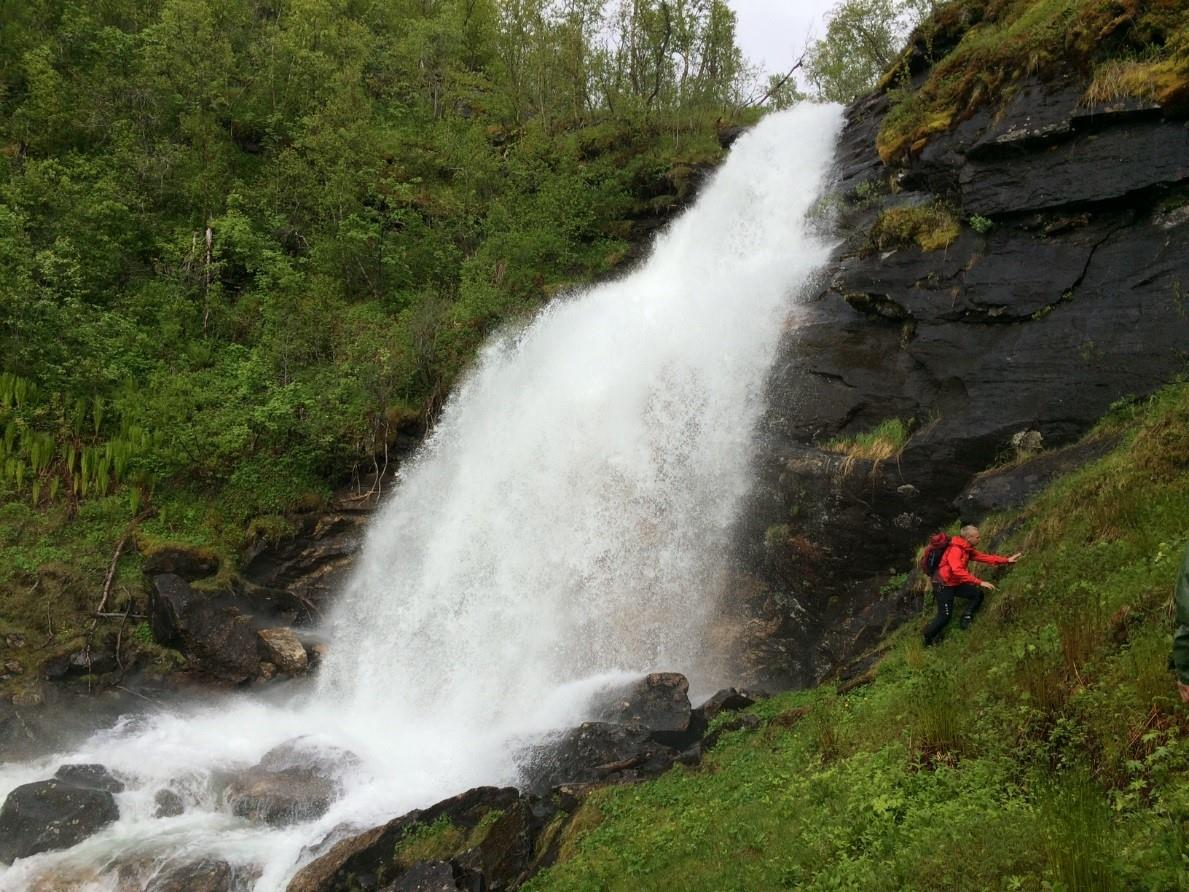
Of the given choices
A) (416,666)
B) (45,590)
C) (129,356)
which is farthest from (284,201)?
(416,666)

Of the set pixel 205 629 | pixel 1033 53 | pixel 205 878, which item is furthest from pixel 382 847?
pixel 1033 53

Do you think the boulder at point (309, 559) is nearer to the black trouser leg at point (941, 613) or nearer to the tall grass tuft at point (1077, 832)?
the black trouser leg at point (941, 613)

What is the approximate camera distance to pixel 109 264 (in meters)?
20.2

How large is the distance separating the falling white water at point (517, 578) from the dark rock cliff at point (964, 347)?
114 centimetres

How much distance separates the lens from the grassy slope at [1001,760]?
3.71 m

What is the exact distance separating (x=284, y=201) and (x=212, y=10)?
10.00 m

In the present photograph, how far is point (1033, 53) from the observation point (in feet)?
40.0

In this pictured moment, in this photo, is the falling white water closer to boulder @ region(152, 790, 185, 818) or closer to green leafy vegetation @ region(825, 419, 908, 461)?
boulder @ region(152, 790, 185, 818)

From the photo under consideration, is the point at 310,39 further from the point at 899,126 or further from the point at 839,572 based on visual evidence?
the point at 839,572

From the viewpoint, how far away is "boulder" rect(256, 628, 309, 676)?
13.5m

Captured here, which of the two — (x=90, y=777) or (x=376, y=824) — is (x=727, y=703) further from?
(x=90, y=777)

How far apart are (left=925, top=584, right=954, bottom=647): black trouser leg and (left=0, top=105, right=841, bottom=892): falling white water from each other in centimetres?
476

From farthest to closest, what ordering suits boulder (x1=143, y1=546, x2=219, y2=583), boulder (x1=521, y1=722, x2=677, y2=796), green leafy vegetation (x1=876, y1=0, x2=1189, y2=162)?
boulder (x1=143, y1=546, x2=219, y2=583), green leafy vegetation (x1=876, y1=0, x2=1189, y2=162), boulder (x1=521, y1=722, x2=677, y2=796)

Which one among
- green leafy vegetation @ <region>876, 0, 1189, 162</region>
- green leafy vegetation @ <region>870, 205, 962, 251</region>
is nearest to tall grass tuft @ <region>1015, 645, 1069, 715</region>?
green leafy vegetation @ <region>870, 205, 962, 251</region>
